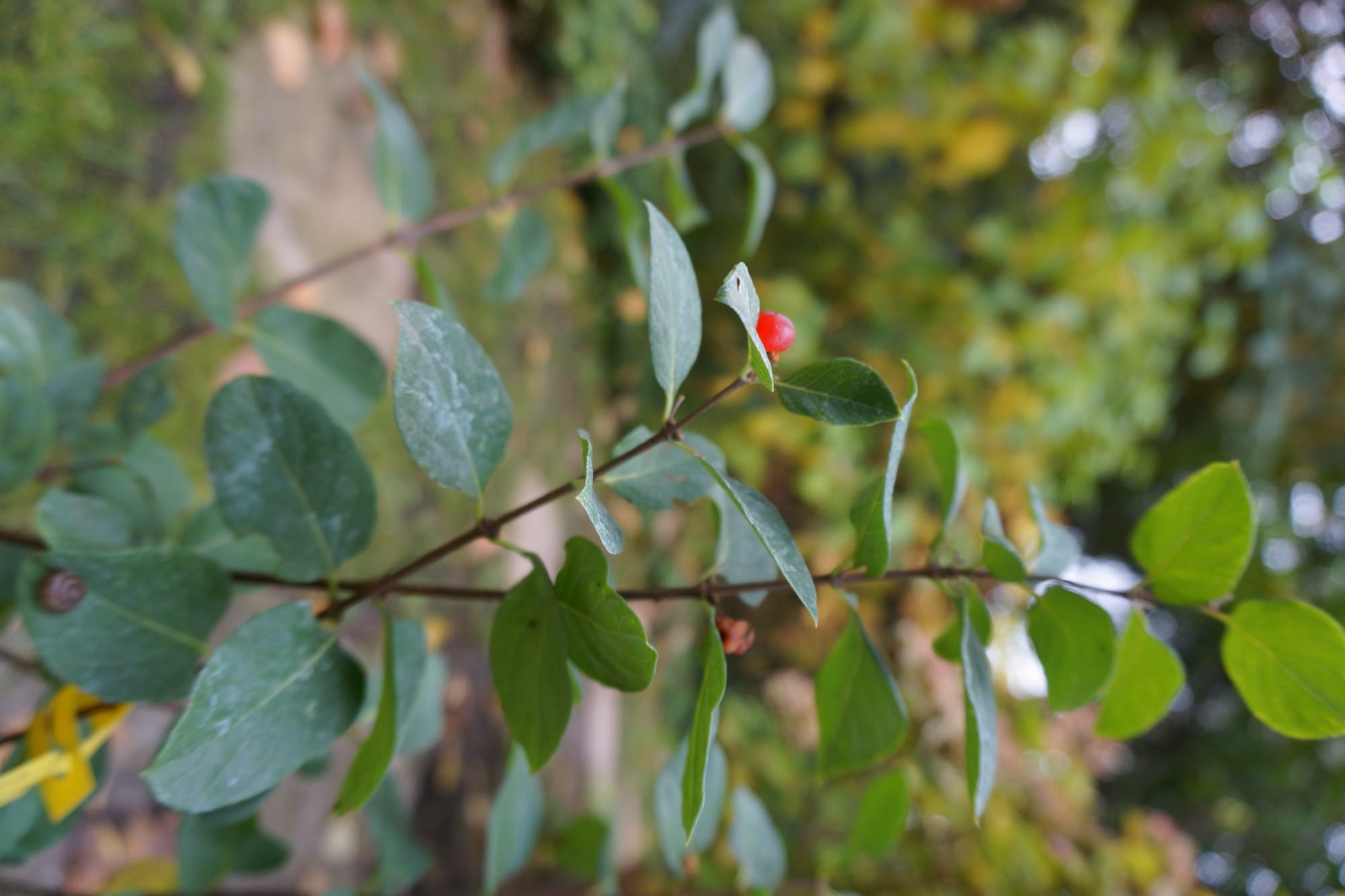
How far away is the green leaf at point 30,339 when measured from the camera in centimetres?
71

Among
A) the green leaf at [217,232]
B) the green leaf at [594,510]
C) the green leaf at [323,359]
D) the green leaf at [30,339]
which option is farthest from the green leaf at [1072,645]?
the green leaf at [30,339]

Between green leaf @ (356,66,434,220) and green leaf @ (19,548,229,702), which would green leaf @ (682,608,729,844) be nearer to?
green leaf @ (19,548,229,702)

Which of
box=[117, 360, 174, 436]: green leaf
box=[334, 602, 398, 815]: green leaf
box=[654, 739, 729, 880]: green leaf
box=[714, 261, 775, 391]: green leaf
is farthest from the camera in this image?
box=[117, 360, 174, 436]: green leaf

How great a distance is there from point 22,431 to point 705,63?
0.68 m

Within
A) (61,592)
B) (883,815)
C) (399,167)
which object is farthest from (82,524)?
(883,815)

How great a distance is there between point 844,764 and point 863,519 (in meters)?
0.17

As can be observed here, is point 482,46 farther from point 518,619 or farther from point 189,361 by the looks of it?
point 518,619

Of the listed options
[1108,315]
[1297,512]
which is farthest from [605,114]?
[1297,512]

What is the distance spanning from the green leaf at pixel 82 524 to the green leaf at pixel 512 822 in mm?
336

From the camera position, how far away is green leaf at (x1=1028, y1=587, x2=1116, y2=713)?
49 centimetres

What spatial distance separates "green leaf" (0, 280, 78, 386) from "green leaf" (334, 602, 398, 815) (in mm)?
470

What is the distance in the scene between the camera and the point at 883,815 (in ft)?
2.64

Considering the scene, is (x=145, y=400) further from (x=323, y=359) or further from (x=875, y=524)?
(x=875, y=524)

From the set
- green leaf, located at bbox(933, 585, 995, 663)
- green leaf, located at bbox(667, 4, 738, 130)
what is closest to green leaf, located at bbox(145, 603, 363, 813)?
green leaf, located at bbox(933, 585, 995, 663)
